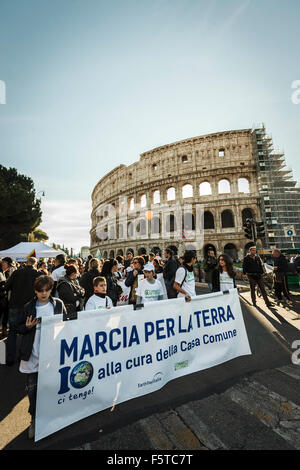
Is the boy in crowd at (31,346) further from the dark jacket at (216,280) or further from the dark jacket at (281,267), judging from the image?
the dark jacket at (281,267)

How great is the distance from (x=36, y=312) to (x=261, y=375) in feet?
10.4

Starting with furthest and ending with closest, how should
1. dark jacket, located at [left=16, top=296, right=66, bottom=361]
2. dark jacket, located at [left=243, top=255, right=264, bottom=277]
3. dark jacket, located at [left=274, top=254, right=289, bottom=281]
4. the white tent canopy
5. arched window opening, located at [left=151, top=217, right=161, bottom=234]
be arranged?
arched window opening, located at [left=151, top=217, right=161, bottom=234] → the white tent canopy → dark jacket, located at [left=274, top=254, right=289, bottom=281] → dark jacket, located at [left=243, top=255, right=264, bottom=277] → dark jacket, located at [left=16, top=296, right=66, bottom=361]

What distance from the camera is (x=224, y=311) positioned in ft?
11.0

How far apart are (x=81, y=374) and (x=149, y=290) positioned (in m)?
1.93

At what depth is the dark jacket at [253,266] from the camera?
677 centimetres

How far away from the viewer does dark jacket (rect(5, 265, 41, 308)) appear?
3.91m

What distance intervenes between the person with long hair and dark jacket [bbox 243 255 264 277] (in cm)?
204

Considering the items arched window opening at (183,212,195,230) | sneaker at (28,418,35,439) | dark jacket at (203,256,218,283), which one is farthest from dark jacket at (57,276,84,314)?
arched window opening at (183,212,195,230)

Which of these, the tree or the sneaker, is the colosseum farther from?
the sneaker

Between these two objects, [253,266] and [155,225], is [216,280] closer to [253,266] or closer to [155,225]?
[253,266]

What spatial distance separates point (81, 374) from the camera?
7.04ft

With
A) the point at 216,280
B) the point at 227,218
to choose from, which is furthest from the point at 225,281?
the point at 227,218

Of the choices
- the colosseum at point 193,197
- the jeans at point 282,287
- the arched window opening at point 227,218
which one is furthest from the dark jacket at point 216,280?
the arched window opening at point 227,218

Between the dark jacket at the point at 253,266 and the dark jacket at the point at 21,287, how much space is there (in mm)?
6313
